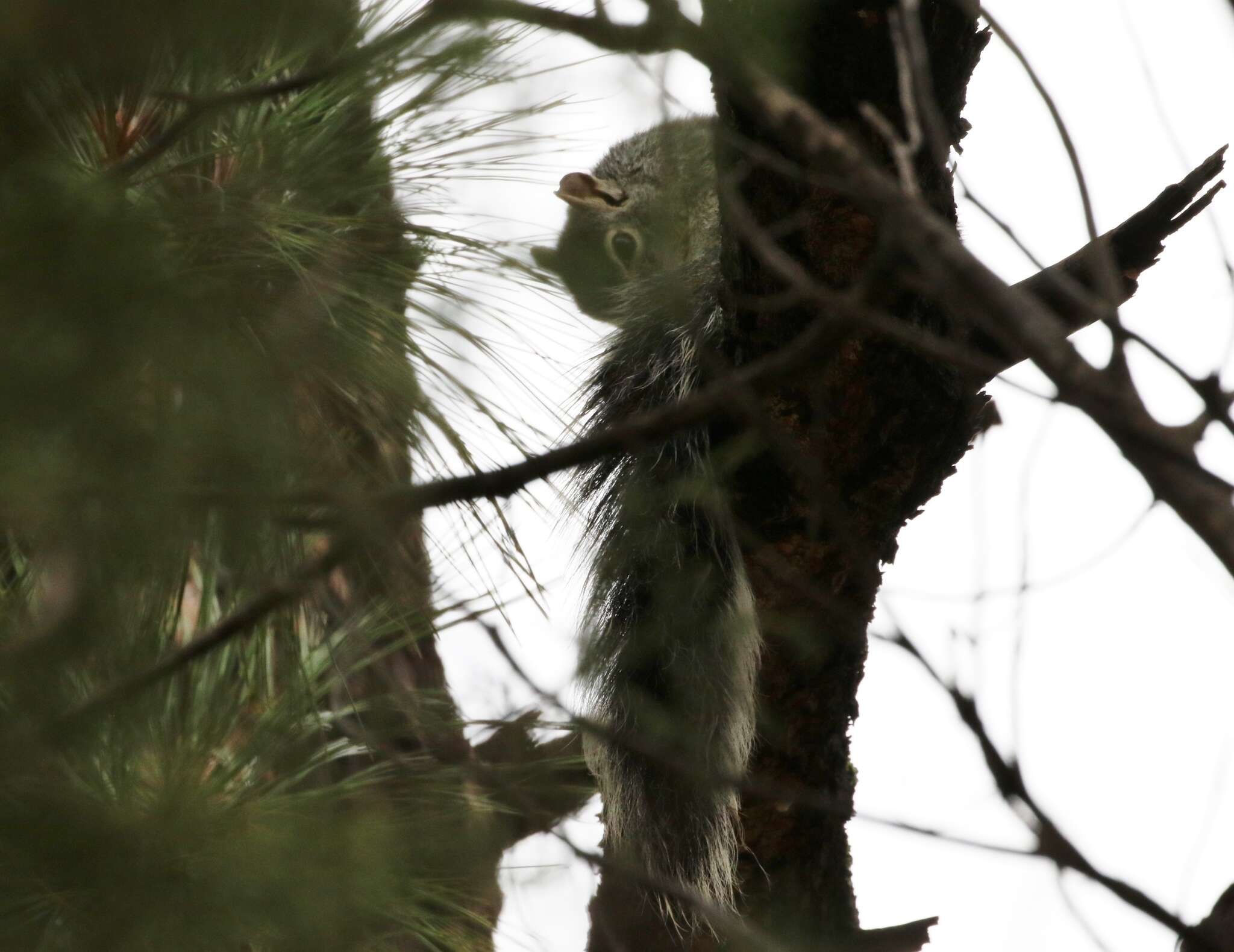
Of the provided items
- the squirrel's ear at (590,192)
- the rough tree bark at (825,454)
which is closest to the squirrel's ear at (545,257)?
the rough tree bark at (825,454)

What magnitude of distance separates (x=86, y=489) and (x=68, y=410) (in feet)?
0.15

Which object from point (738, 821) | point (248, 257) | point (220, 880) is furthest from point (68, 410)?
point (738, 821)

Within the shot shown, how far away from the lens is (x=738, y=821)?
66.2 inches

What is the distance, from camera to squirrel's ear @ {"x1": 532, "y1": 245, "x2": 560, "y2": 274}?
135 cm

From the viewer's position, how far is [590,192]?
9.24 feet

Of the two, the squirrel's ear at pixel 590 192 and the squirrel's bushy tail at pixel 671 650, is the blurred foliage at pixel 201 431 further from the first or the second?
the squirrel's ear at pixel 590 192

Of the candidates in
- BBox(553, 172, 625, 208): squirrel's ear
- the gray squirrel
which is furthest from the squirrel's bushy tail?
BBox(553, 172, 625, 208): squirrel's ear

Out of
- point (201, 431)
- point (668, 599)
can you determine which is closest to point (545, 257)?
point (668, 599)

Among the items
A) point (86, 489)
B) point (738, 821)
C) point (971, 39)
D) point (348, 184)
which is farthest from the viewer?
point (738, 821)

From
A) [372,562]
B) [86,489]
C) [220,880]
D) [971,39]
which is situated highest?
[971,39]

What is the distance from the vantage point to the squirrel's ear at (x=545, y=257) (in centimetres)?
135

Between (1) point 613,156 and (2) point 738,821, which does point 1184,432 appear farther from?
(1) point 613,156

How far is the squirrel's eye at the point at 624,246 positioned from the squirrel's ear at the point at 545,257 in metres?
0.98

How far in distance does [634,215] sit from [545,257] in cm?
136
